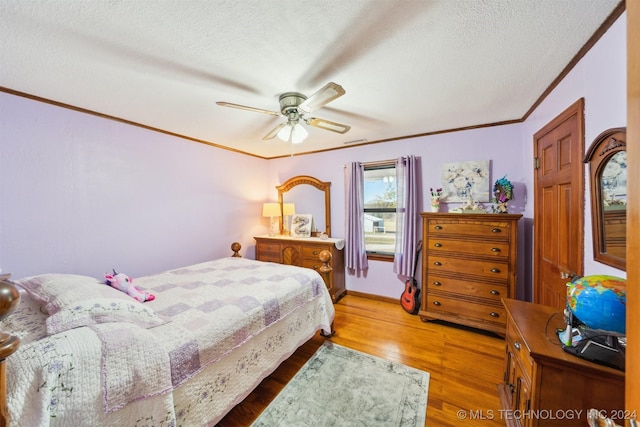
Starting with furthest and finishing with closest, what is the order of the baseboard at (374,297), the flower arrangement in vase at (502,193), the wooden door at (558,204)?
the baseboard at (374,297)
the flower arrangement in vase at (502,193)
the wooden door at (558,204)

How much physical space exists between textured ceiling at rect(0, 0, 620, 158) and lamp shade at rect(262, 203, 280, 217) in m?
1.89

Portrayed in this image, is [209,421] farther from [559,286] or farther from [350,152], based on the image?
[350,152]

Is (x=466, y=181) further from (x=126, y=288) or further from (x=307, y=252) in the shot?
(x=126, y=288)

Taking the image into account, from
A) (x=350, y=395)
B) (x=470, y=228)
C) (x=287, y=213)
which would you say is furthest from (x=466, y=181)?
(x=287, y=213)

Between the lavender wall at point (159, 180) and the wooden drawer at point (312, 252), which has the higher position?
the lavender wall at point (159, 180)

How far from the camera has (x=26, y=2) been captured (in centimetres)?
108

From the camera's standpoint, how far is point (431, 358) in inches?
82.3

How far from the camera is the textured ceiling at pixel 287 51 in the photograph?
1133mm

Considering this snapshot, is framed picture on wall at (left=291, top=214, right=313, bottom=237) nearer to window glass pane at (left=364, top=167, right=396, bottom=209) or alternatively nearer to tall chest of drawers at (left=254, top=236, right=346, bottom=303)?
tall chest of drawers at (left=254, top=236, right=346, bottom=303)

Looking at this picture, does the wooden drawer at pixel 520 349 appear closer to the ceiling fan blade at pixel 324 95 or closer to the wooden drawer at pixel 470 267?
the wooden drawer at pixel 470 267

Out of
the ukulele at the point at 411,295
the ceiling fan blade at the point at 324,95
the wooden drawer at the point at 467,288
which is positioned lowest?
the ukulele at the point at 411,295

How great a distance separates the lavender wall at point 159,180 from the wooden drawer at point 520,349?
2.02 feet

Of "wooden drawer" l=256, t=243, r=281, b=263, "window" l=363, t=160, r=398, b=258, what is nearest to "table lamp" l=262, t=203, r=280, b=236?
"wooden drawer" l=256, t=243, r=281, b=263

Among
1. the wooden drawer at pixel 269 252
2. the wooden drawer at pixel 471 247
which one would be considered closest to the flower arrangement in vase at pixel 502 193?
the wooden drawer at pixel 471 247
